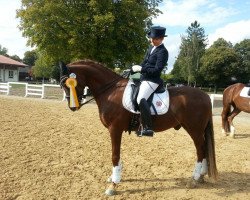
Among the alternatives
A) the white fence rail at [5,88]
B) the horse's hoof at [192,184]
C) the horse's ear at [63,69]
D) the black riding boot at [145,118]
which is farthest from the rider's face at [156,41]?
the white fence rail at [5,88]

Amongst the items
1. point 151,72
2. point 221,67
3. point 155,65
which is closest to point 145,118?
point 151,72

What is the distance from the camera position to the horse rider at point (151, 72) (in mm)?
5697

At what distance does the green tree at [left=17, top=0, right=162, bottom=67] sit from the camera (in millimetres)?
25734

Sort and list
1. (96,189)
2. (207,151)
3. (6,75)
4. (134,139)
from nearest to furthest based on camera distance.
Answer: (96,189), (207,151), (134,139), (6,75)

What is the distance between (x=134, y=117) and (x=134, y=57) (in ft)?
73.8

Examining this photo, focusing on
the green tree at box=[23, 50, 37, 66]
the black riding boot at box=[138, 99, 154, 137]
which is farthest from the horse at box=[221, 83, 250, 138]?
the green tree at box=[23, 50, 37, 66]

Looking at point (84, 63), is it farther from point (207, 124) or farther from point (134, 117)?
point (207, 124)

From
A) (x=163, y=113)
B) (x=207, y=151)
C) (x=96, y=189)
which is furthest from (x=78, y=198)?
(x=207, y=151)

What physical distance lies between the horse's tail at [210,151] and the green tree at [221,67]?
49464 mm

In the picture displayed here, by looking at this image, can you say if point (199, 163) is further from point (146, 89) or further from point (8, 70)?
point (8, 70)

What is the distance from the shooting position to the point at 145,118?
18.8 feet

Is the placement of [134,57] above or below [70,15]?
below

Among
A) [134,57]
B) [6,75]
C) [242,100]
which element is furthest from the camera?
[6,75]

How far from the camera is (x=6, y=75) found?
6031 cm
